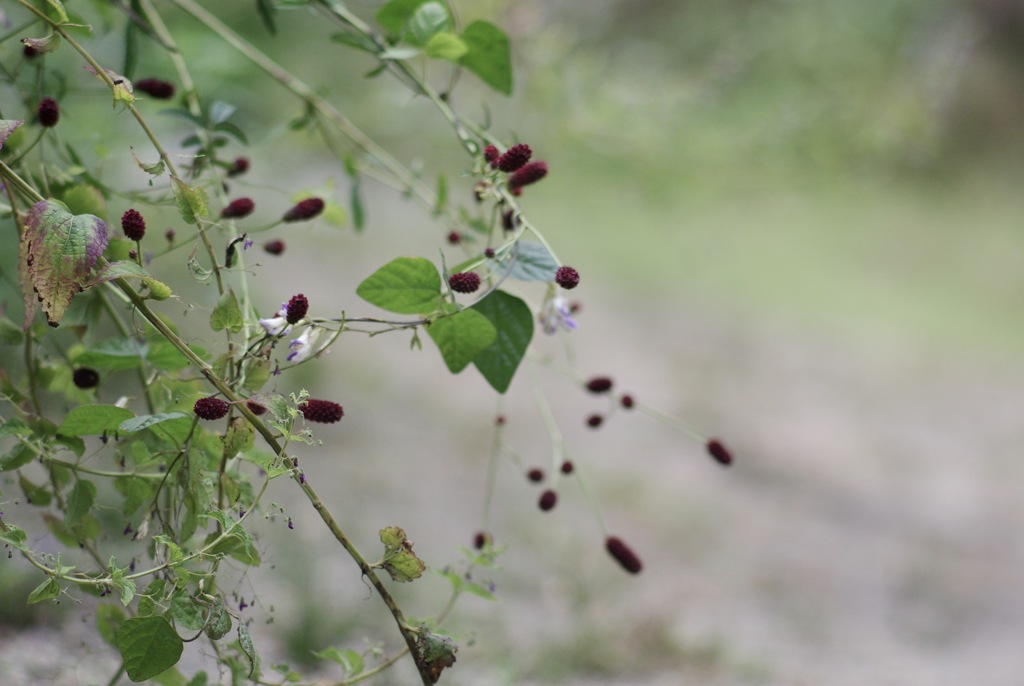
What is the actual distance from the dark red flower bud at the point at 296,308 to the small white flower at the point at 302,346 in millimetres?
30

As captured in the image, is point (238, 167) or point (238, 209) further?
point (238, 167)

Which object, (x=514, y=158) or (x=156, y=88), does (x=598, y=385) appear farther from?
(x=156, y=88)

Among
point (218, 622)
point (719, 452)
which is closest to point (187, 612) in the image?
point (218, 622)

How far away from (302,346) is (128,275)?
9cm

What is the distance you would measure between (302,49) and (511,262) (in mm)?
2559

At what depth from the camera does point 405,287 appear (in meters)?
0.44

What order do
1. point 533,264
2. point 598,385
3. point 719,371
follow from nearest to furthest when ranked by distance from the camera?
point 533,264, point 598,385, point 719,371

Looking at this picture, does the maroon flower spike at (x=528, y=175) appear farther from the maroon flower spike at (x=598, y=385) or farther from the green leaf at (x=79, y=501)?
the green leaf at (x=79, y=501)

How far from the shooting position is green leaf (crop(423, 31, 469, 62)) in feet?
1.87

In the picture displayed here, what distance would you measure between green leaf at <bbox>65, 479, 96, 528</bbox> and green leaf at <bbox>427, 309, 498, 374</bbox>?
0.20 m

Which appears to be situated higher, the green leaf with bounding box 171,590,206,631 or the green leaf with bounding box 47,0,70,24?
the green leaf with bounding box 47,0,70,24

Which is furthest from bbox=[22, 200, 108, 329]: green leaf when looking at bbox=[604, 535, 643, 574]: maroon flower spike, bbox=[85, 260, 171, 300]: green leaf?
bbox=[604, 535, 643, 574]: maroon flower spike

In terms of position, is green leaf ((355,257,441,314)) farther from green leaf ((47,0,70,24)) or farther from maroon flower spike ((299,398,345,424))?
green leaf ((47,0,70,24))

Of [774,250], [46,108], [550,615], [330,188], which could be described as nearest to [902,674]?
[550,615]
